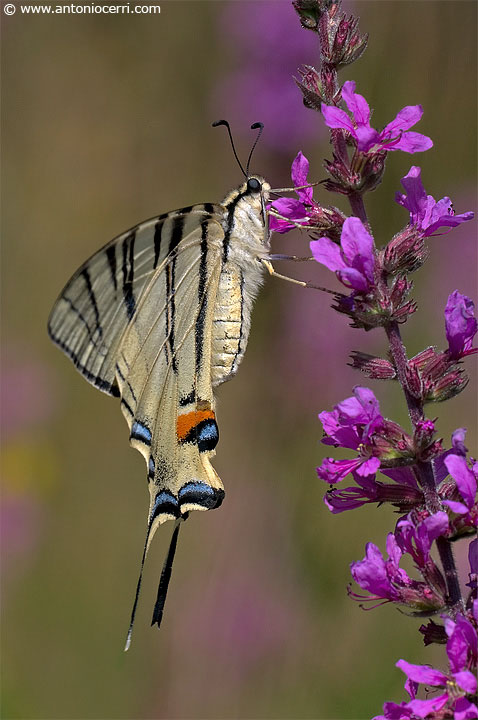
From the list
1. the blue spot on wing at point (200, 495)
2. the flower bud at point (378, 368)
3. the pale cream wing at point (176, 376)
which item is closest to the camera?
the flower bud at point (378, 368)

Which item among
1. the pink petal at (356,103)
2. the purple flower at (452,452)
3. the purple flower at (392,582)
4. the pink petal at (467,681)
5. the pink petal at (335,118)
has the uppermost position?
the pink petal at (356,103)

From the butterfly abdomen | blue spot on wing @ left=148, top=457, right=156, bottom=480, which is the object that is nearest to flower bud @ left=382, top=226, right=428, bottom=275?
the butterfly abdomen

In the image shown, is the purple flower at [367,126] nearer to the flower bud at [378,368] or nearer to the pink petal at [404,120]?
the pink petal at [404,120]

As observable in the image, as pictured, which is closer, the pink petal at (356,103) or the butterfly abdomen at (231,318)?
the pink petal at (356,103)

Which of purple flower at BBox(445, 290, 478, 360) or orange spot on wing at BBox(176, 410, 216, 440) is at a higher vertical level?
orange spot on wing at BBox(176, 410, 216, 440)

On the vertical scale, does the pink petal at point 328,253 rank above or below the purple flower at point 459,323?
above

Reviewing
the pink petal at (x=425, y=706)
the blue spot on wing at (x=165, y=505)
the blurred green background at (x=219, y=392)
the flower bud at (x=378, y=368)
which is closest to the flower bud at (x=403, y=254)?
the flower bud at (x=378, y=368)

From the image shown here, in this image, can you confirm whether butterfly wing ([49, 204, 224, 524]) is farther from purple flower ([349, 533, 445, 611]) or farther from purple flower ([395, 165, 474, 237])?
purple flower ([395, 165, 474, 237])
